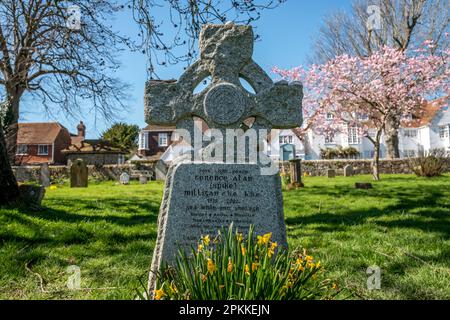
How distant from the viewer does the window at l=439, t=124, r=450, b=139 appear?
43.4m

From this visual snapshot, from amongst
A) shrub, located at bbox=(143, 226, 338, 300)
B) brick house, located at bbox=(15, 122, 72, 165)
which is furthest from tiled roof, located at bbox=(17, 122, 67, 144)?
shrub, located at bbox=(143, 226, 338, 300)

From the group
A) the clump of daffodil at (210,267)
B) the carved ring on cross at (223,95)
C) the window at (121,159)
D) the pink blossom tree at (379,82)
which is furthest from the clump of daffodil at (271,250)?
the window at (121,159)

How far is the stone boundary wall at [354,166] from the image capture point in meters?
26.3

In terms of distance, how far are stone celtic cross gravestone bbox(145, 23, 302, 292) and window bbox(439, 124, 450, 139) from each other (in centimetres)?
4845

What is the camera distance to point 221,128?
13.2 ft

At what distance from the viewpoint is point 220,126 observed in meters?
4.01

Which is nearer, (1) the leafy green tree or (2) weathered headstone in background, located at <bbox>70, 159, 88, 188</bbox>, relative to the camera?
(2) weathered headstone in background, located at <bbox>70, 159, 88, 188</bbox>

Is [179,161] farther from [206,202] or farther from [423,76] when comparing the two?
[423,76]

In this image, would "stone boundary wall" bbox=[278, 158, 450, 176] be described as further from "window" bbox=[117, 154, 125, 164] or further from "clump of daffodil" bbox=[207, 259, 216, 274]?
"clump of daffodil" bbox=[207, 259, 216, 274]

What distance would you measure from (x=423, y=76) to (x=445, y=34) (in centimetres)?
942

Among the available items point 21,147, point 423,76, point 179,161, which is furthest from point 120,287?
point 21,147

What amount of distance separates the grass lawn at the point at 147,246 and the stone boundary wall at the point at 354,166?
18.3 meters

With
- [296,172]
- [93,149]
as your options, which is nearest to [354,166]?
[296,172]

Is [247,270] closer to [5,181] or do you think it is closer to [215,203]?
[215,203]
